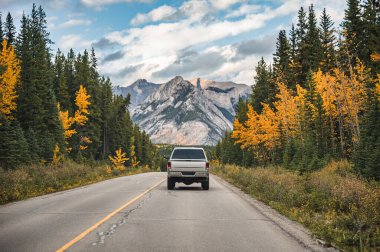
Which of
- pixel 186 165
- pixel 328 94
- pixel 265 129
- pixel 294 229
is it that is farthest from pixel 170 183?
pixel 265 129

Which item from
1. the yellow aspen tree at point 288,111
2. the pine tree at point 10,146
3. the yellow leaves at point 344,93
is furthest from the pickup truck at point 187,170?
the yellow aspen tree at point 288,111

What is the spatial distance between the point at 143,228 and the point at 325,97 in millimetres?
37685

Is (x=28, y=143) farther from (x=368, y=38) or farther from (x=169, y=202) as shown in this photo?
(x=368, y=38)

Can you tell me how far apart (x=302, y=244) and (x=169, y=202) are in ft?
23.6

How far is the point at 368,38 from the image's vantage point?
39281mm

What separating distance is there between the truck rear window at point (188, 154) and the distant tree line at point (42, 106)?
25037 millimetres

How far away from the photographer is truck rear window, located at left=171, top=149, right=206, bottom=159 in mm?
19359

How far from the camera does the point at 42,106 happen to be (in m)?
48.7

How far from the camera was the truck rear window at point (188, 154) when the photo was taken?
19359 mm

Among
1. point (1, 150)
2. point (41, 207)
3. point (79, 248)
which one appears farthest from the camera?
point (1, 150)

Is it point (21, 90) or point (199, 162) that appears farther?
point (21, 90)

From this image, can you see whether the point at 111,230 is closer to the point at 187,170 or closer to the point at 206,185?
the point at 187,170

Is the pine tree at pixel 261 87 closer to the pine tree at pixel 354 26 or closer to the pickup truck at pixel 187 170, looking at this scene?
the pine tree at pixel 354 26

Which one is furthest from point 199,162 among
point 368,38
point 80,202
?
point 368,38
